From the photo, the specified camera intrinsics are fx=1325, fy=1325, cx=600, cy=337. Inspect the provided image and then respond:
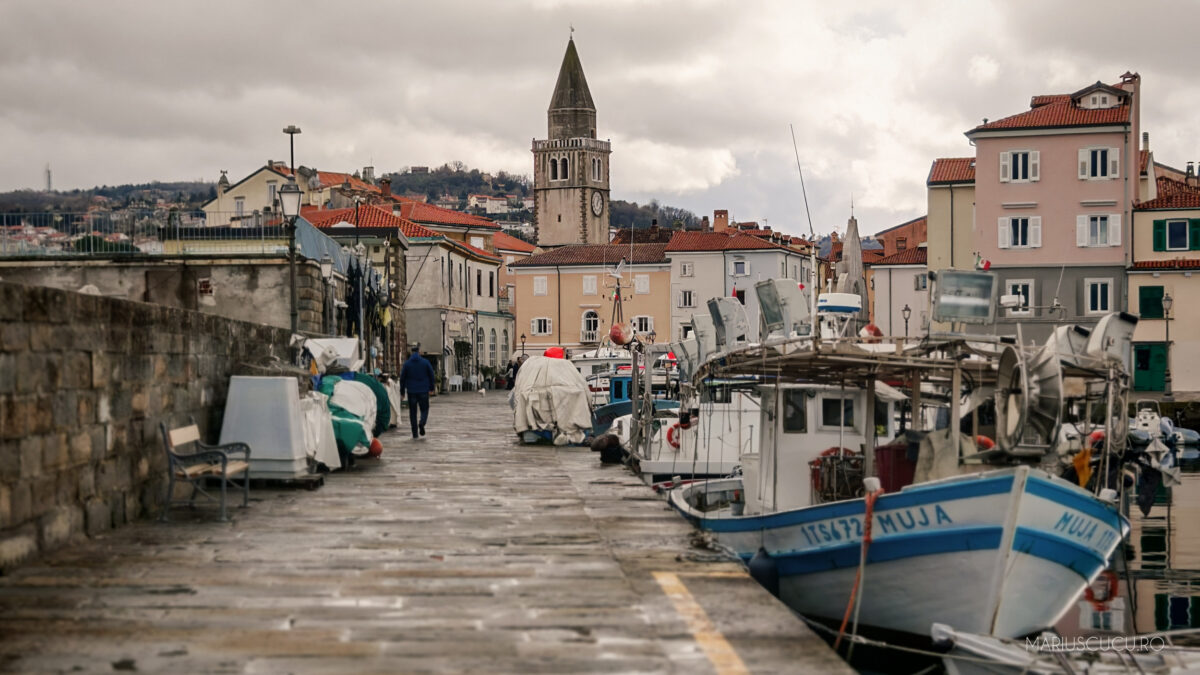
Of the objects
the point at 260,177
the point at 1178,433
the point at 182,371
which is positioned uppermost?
the point at 260,177

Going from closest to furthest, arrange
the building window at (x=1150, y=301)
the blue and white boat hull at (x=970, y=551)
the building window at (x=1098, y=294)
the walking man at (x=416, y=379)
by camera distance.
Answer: the blue and white boat hull at (x=970, y=551), the walking man at (x=416, y=379), the building window at (x=1150, y=301), the building window at (x=1098, y=294)

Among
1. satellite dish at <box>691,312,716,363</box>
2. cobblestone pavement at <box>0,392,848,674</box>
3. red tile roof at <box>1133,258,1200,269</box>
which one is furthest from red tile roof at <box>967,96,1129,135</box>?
cobblestone pavement at <box>0,392,848,674</box>

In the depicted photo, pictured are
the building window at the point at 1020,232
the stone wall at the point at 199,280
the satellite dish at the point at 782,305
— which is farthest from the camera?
the building window at the point at 1020,232

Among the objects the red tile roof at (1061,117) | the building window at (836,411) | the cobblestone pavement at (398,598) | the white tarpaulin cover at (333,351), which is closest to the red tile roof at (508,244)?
the red tile roof at (1061,117)

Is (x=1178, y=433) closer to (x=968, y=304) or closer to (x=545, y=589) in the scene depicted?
(x=968, y=304)

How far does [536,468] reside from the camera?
1989cm

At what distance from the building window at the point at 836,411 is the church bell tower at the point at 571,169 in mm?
126859

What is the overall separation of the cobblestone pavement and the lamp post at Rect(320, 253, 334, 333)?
17755 mm

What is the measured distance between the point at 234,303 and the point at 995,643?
2258 cm

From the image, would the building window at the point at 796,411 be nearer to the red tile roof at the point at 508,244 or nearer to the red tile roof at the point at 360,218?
the red tile roof at the point at 360,218

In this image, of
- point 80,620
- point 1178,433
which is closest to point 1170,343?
point 1178,433

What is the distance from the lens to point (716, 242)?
303ft

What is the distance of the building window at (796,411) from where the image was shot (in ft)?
49.2

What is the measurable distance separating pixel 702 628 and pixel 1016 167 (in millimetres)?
51657
